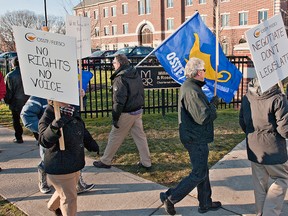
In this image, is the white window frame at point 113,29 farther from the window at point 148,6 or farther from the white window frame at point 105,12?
the window at point 148,6

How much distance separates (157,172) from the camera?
461 cm

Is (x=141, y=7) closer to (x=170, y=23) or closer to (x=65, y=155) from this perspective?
(x=170, y=23)

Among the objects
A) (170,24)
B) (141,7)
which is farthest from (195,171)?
(141,7)

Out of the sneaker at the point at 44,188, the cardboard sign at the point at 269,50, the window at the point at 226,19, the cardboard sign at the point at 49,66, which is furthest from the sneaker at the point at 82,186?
the window at the point at 226,19

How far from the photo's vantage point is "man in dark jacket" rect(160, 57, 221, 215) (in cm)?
311

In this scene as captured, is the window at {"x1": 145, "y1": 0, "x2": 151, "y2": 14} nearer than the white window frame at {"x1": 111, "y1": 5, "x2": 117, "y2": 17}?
Yes

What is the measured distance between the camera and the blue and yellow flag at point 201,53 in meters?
4.46

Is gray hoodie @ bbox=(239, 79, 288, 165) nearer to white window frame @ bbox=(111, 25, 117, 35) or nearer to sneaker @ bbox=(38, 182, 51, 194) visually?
sneaker @ bbox=(38, 182, 51, 194)

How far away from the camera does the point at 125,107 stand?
14.6 ft

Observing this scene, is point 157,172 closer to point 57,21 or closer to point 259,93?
point 259,93

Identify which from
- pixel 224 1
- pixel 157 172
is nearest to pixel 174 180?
pixel 157 172

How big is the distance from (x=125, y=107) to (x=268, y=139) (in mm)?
2084

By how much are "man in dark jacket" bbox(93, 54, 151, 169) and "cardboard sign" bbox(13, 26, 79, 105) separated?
146cm

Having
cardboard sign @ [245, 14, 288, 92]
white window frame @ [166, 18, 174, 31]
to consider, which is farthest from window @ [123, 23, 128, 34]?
cardboard sign @ [245, 14, 288, 92]
